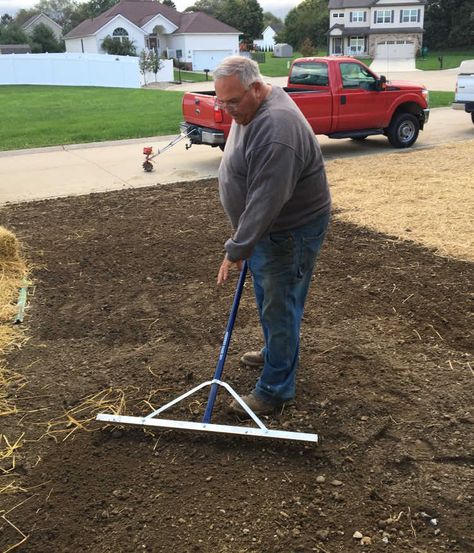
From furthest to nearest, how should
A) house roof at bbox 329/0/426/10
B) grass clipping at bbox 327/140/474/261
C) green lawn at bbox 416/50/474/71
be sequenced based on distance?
house roof at bbox 329/0/426/10
green lawn at bbox 416/50/474/71
grass clipping at bbox 327/140/474/261

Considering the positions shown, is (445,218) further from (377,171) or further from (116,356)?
(116,356)

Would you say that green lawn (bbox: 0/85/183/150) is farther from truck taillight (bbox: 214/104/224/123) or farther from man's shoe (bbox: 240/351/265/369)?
man's shoe (bbox: 240/351/265/369)

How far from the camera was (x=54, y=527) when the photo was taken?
2.75m

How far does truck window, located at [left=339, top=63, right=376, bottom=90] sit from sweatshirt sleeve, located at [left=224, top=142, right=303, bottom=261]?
966cm

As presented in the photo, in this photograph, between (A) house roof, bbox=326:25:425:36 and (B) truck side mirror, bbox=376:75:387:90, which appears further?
(A) house roof, bbox=326:25:425:36

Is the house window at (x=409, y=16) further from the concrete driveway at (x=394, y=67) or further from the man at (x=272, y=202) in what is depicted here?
the man at (x=272, y=202)

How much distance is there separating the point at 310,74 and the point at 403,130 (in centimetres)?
239

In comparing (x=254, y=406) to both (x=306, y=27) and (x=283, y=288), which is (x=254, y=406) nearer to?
(x=283, y=288)

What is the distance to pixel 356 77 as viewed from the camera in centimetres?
1195

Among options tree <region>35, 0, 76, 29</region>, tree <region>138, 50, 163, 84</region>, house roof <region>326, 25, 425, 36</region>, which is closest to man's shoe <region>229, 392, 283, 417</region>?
tree <region>138, 50, 163, 84</region>

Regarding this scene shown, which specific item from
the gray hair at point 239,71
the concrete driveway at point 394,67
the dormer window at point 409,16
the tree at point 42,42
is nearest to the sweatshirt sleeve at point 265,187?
the gray hair at point 239,71

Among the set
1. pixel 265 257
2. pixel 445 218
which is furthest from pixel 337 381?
pixel 445 218

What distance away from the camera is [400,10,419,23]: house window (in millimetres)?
67000

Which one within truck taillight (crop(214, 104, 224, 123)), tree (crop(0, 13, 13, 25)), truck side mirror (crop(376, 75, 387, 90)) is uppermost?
tree (crop(0, 13, 13, 25))
